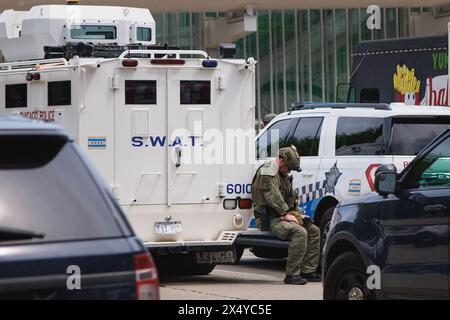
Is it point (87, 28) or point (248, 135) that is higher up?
point (87, 28)

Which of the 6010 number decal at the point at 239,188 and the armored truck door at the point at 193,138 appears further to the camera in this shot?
the 6010 number decal at the point at 239,188

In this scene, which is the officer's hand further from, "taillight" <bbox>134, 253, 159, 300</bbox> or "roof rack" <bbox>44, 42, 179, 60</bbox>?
"taillight" <bbox>134, 253, 159, 300</bbox>

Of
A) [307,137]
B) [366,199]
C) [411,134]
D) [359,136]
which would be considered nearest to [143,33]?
[307,137]

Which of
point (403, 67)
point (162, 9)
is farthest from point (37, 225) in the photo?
point (162, 9)

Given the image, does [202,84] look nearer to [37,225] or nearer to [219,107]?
[219,107]

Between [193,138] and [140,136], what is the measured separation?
0.60m

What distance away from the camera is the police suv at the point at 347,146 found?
1302 centimetres

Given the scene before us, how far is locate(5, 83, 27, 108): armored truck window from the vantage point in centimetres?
1289

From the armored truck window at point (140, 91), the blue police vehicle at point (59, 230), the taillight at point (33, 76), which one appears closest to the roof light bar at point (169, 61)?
the armored truck window at point (140, 91)

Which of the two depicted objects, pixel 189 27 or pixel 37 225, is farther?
pixel 189 27

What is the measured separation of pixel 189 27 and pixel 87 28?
15593 millimetres

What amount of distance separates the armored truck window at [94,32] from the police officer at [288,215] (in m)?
3.13

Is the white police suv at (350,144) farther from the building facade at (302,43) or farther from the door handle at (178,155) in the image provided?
the building facade at (302,43)
